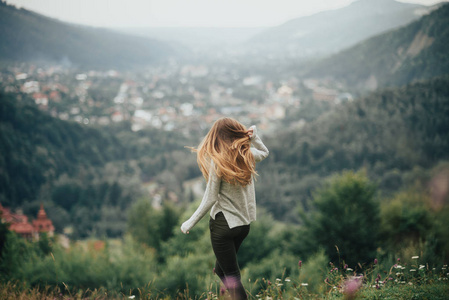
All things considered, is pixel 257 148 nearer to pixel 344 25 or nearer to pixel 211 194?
pixel 211 194

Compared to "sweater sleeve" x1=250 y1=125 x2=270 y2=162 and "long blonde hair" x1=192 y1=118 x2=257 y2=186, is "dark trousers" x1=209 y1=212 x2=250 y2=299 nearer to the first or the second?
"long blonde hair" x1=192 y1=118 x2=257 y2=186

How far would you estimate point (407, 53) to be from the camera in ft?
65.1

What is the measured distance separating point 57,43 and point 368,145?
112 ft

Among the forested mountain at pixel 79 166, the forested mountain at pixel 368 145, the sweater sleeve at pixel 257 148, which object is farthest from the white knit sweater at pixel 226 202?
the forested mountain at pixel 79 166

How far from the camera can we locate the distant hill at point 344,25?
88.5 feet

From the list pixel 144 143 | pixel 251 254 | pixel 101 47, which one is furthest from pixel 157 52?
pixel 251 254

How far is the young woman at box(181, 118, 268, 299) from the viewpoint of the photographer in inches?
67.4

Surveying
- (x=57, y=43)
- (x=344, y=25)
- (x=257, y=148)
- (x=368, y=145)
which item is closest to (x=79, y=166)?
(x=57, y=43)

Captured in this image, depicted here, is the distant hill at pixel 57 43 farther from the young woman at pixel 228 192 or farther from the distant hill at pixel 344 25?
the distant hill at pixel 344 25

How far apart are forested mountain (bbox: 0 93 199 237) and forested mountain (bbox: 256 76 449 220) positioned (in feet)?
36.4

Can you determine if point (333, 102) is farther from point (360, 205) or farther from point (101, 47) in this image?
point (360, 205)

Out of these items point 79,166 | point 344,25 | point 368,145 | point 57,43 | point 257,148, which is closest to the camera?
point 257,148

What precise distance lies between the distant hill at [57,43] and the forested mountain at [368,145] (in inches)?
909

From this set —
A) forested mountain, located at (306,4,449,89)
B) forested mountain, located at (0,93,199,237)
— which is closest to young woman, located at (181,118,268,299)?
forested mountain, located at (306,4,449,89)
